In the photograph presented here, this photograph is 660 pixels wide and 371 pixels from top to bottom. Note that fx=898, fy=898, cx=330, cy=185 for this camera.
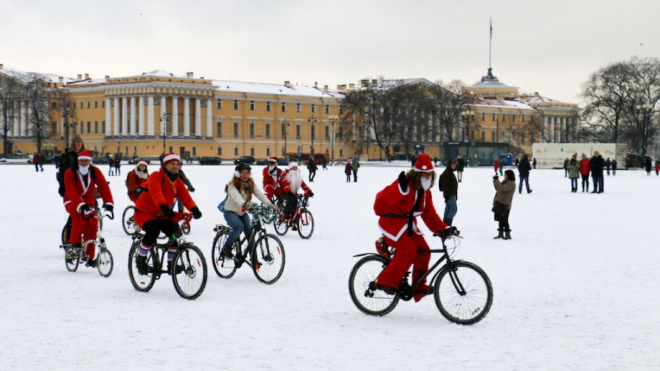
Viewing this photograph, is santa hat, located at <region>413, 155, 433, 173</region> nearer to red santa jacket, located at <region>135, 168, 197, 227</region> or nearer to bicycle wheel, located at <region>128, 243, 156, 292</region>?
red santa jacket, located at <region>135, 168, 197, 227</region>

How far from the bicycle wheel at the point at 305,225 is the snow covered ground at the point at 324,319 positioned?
0.98 m

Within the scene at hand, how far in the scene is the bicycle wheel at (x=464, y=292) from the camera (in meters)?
8.32

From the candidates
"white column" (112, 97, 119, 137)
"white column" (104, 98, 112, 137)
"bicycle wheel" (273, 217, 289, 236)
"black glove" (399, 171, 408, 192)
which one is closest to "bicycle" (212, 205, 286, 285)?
"black glove" (399, 171, 408, 192)

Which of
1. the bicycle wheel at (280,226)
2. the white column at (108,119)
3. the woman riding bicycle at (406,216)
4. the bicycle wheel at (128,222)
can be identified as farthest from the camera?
the white column at (108,119)

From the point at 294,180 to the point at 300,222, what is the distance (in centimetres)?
83

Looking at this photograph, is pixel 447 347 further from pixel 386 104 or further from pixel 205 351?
pixel 386 104

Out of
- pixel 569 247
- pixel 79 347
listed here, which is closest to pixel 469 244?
pixel 569 247

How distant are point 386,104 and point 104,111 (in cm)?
3916

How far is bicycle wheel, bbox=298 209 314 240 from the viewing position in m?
16.4

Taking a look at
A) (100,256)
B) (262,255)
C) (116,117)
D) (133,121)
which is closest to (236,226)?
(262,255)

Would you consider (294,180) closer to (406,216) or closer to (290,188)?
(290,188)

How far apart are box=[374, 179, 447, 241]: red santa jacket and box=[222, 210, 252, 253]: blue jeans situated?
2951 mm

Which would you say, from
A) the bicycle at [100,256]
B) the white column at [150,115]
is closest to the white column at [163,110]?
the white column at [150,115]

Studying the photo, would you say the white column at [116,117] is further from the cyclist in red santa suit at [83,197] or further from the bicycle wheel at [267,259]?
the bicycle wheel at [267,259]
